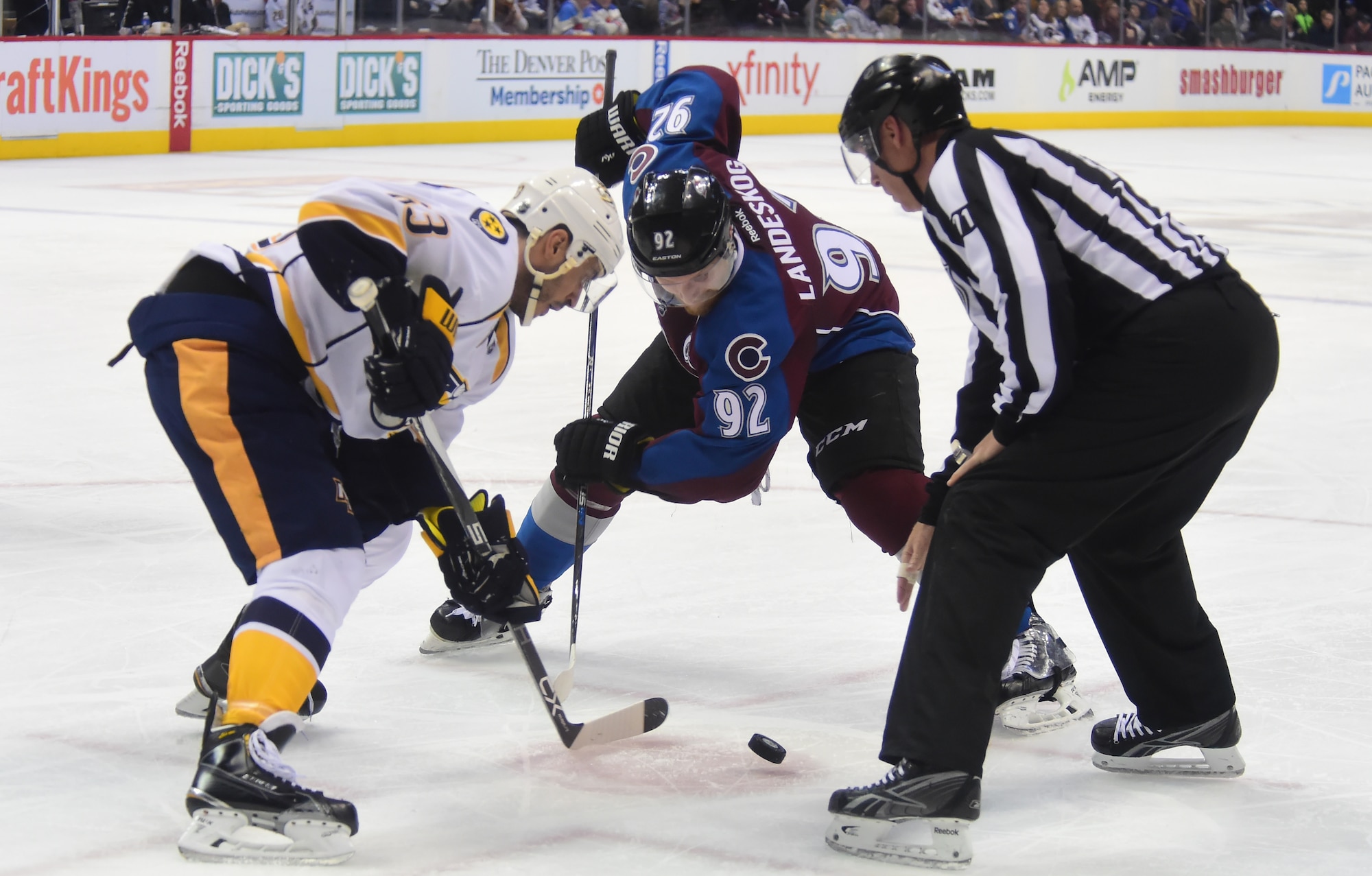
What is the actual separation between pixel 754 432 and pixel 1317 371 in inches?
156

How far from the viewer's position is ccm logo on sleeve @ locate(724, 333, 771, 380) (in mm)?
2693

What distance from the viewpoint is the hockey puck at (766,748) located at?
8.73 ft

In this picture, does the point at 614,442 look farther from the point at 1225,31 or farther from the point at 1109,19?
the point at 1225,31

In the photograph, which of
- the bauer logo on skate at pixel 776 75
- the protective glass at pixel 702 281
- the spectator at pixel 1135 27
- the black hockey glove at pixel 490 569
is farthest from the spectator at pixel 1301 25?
the black hockey glove at pixel 490 569

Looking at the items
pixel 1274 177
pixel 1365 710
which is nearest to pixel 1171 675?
pixel 1365 710

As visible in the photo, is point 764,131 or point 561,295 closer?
point 561,295

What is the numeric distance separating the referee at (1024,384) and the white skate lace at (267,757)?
782mm

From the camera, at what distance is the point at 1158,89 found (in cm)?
1938

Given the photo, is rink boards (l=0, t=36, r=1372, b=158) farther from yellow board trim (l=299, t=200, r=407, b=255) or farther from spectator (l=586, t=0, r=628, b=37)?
yellow board trim (l=299, t=200, r=407, b=255)

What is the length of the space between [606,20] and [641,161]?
1259cm

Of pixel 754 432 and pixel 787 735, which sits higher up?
pixel 754 432

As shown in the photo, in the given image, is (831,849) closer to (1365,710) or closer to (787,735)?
(787,735)

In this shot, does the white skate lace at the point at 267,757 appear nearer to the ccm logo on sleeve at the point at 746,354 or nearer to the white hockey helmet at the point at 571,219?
the white hockey helmet at the point at 571,219

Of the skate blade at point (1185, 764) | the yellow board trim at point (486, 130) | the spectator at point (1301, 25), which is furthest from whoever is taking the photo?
the spectator at point (1301, 25)
